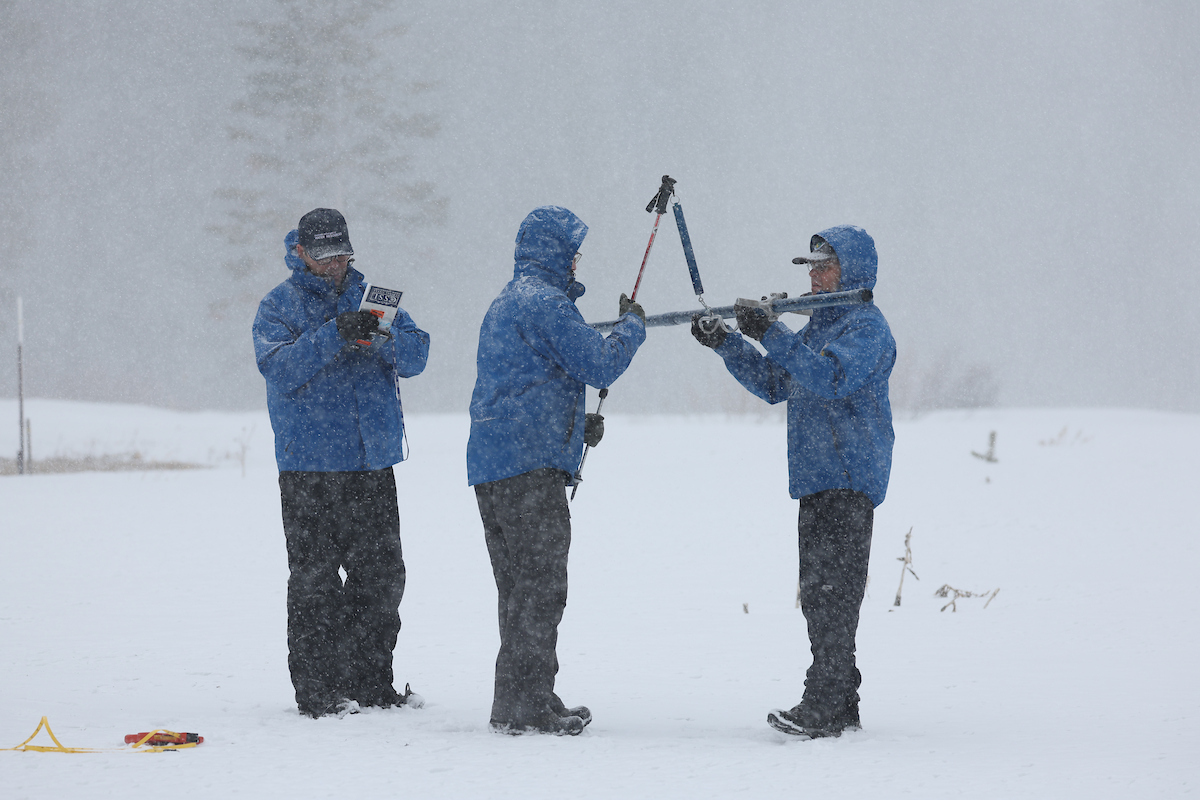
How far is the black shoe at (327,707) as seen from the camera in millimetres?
4043

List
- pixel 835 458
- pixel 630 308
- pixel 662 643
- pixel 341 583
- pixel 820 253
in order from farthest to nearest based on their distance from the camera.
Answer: pixel 662 643, pixel 341 583, pixel 820 253, pixel 630 308, pixel 835 458

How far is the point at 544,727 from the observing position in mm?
3811

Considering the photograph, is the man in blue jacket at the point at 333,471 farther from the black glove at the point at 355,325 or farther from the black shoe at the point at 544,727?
the black shoe at the point at 544,727

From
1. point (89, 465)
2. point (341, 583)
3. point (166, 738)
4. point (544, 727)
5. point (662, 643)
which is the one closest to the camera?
point (166, 738)

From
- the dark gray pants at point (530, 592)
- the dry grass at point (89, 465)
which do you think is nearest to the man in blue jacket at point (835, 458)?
the dark gray pants at point (530, 592)

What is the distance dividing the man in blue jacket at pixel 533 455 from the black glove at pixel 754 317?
1.18ft

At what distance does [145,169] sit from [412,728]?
48.2 metres

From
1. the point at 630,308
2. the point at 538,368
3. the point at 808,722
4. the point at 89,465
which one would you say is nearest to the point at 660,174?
the point at 89,465

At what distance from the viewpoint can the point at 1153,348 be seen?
46250 millimetres

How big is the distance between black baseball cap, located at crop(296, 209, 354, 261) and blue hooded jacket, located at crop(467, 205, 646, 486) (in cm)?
69

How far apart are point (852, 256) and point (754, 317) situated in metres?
0.50

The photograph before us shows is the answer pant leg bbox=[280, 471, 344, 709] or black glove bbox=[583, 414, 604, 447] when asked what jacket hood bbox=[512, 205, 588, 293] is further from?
pant leg bbox=[280, 471, 344, 709]

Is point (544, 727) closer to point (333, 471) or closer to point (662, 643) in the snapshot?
point (333, 471)


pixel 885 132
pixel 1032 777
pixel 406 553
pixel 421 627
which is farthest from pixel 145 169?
pixel 1032 777
